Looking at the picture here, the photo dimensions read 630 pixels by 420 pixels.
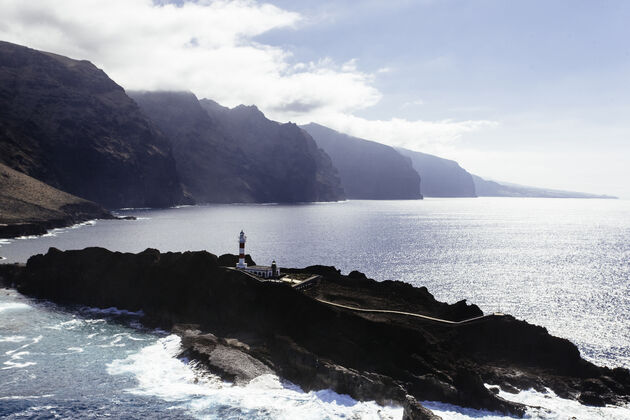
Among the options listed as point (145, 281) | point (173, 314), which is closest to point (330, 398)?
point (173, 314)

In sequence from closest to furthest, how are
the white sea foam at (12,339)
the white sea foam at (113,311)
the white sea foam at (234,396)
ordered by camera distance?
the white sea foam at (234,396) < the white sea foam at (12,339) < the white sea foam at (113,311)

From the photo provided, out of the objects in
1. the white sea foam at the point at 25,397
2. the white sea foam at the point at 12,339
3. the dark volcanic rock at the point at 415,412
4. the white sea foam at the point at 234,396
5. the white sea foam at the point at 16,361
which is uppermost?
the dark volcanic rock at the point at 415,412

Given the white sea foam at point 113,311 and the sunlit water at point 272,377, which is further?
the white sea foam at point 113,311

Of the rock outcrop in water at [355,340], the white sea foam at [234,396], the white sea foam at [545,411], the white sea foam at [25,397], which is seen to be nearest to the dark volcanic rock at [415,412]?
the rock outcrop in water at [355,340]

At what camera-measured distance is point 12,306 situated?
2387 inches

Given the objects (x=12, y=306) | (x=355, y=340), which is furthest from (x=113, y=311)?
(x=355, y=340)

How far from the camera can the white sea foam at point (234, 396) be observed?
3397cm

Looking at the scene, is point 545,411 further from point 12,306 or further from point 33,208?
point 33,208

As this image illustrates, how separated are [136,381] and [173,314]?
1810 centimetres

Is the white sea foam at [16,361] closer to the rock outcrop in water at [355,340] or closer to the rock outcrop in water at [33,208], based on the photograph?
the rock outcrop in water at [355,340]

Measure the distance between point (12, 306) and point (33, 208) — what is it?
119m

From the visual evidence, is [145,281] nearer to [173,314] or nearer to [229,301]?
[173,314]

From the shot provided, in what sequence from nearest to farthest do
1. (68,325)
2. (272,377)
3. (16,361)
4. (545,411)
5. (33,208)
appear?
1. (545,411)
2. (272,377)
3. (16,361)
4. (68,325)
5. (33,208)

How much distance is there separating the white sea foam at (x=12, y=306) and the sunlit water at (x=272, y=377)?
0.26m
